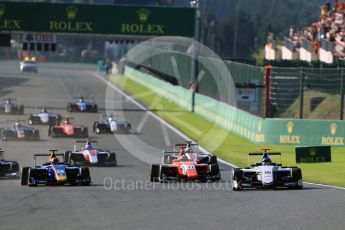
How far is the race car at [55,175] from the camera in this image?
24.6m

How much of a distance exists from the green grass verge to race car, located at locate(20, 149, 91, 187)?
641 cm

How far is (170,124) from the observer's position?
50469 millimetres

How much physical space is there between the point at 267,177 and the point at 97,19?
1474 inches

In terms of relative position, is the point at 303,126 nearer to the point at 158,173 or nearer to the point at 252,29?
the point at 158,173

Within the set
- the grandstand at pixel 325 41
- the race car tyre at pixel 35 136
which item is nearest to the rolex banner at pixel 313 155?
the race car tyre at pixel 35 136

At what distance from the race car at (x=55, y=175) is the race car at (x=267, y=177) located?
3754 mm

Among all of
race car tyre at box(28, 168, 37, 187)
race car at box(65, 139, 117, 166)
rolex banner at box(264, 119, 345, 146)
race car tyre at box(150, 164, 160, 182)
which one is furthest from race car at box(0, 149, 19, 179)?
rolex banner at box(264, 119, 345, 146)

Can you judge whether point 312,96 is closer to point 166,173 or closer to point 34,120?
point 34,120

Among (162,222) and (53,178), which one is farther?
(53,178)

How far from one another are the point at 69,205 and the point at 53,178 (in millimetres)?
3918

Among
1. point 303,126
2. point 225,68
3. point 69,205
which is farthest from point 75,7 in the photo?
point 69,205

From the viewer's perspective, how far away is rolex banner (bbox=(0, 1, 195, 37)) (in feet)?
196

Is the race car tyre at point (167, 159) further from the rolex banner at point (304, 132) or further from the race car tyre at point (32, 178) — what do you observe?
the rolex banner at point (304, 132)

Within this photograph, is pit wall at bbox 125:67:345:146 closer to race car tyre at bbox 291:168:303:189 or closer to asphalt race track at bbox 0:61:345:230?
asphalt race track at bbox 0:61:345:230
